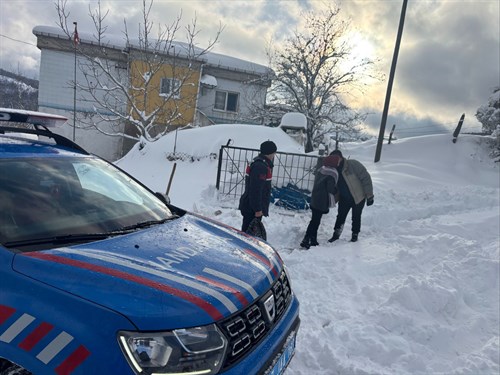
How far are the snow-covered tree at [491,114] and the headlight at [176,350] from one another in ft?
55.8

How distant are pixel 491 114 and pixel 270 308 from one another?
1721 centimetres

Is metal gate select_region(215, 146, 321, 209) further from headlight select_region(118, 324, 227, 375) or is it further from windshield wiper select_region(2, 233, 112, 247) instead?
headlight select_region(118, 324, 227, 375)

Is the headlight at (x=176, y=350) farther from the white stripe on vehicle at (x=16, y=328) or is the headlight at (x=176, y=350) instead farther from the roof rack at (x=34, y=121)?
the roof rack at (x=34, y=121)

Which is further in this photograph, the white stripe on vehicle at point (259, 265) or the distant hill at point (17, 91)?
the distant hill at point (17, 91)

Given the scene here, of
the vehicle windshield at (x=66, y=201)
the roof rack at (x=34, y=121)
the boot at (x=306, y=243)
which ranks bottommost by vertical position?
the boot at (x=306, y=243)

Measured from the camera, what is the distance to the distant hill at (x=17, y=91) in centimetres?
2263

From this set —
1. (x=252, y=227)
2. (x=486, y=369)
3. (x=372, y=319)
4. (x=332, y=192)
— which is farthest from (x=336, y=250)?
(x=486, y=369)

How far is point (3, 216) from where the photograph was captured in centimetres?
190

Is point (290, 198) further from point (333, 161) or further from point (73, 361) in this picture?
point (73, 361)

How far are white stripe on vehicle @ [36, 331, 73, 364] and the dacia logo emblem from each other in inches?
38.4

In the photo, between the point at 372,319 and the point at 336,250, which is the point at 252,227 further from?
the point at 372,319

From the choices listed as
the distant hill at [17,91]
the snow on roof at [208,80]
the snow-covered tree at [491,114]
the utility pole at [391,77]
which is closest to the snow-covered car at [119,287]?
the utility pole at [391,77]

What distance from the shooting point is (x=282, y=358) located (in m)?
2.03

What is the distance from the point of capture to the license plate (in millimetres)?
1893
